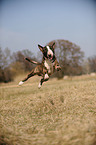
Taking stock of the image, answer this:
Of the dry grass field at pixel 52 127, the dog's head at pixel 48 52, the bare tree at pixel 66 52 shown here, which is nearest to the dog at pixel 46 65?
the dog's head at pixel 48 52

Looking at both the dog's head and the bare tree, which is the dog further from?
the bare tree

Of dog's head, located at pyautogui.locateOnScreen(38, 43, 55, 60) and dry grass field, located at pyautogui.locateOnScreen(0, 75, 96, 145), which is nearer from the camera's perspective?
dry grass field, located at pyautogui.locateOnScreen(0, 75, 96, 145)

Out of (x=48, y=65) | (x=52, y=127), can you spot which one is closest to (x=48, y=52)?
(x=48, y=65)

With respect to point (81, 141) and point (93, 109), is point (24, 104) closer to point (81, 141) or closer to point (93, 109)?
point (93, 109)

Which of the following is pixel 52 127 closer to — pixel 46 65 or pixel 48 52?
pixel 46 65

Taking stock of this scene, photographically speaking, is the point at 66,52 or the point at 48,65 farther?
the point at 66,52

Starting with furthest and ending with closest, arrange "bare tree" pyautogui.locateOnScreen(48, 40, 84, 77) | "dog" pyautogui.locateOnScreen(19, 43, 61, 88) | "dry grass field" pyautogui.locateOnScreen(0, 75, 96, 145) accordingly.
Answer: "bare tree" pyautogui.locateOnScreen(48, 40, 84, 77) → "dog" pyautogui.locateOnScreen(19, 43, 61, 88) → "dry grass field" pyautogui.locateOnScreen(0, 75, 96, 145)

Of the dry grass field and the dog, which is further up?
the dog

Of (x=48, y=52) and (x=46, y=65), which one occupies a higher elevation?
(x=48, y=52)

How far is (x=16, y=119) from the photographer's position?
10.0ft

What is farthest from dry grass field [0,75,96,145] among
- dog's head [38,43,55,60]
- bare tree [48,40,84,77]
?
bare tree [48,40,84,77]

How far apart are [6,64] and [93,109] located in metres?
10.5

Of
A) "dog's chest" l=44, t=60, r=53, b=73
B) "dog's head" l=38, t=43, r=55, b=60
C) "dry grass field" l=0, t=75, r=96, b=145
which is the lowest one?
"dry grass field" l=0, t=75, r=96, b=145

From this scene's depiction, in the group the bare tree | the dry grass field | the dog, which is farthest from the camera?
the bare tree
